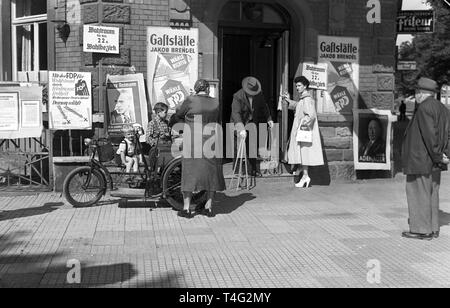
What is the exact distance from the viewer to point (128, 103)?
992 centimetres

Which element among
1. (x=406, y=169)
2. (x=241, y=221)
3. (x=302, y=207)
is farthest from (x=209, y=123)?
(x=406, y=169)

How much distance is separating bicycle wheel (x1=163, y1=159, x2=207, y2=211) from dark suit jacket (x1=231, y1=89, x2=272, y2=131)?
6.67ft

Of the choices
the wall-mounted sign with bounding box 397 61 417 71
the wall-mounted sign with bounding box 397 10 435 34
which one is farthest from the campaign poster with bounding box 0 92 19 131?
the wall-mounted sign with bounding box 397 61 417 71

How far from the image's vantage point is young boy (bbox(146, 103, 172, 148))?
8516 millimetres

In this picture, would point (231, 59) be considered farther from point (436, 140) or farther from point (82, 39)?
point (436, 140)

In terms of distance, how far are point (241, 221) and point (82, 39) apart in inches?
172

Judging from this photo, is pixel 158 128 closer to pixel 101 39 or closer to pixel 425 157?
pixel 101 39

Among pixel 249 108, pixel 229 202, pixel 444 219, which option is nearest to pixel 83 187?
pixel 229 202

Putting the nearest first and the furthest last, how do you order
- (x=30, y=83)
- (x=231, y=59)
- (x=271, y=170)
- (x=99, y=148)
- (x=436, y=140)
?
(x=436, y=140) < (x=99, y=148) < (x=30, y=83) < (x=271, y=170) < (x=231, y=59)

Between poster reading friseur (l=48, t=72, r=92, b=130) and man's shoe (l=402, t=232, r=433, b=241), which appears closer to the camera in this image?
man's shoe (l=402, t=232, r=433, b=241)

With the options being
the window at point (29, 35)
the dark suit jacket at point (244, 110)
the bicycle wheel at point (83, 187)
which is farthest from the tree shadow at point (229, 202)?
the window at point (29, 35)

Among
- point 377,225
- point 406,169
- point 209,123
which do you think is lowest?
point 377,225

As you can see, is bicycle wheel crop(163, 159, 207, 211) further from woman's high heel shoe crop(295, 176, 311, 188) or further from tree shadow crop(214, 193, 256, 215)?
woman's high heel shoe crop(295, 176, 311, 188)

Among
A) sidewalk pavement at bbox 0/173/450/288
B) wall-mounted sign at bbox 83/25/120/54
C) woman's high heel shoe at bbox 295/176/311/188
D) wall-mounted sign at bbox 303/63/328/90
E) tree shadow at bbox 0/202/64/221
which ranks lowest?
sidewalk pavement at bbox 0/173/450/288
